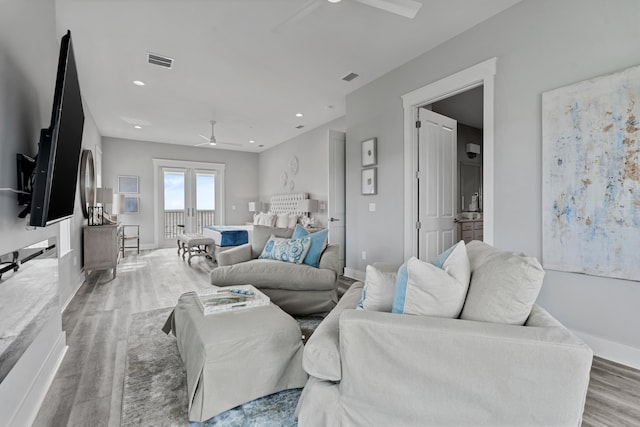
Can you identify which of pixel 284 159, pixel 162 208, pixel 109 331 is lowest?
pixel 109 331

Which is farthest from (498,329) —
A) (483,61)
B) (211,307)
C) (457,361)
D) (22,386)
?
(483,61)

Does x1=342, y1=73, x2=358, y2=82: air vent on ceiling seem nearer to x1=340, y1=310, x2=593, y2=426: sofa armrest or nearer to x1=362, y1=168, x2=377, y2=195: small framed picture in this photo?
x1=362, y1=168, x2=377, y2=195: small framed picture

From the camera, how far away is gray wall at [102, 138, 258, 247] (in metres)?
7.56

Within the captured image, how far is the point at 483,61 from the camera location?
9.51 feet

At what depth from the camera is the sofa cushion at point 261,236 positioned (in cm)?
365

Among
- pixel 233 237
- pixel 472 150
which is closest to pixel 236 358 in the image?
pixel 233 237

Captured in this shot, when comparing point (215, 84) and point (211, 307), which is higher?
point (215, 84)

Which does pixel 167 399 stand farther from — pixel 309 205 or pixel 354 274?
pixel 309 205

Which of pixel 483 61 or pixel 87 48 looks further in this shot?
pixel 87 48

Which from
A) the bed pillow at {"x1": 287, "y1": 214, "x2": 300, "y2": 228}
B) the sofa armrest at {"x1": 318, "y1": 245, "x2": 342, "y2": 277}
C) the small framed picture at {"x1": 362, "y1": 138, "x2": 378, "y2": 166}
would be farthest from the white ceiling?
the bed pillow at {"x1": 287, "y1": 214, "x2": 300, "y2": 228}

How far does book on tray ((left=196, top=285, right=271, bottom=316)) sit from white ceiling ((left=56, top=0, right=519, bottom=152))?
2014 mm

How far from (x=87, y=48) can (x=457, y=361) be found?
429 cm

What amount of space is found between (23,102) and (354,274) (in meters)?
3.93

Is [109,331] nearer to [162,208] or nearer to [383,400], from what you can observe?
Result: [383,400]
